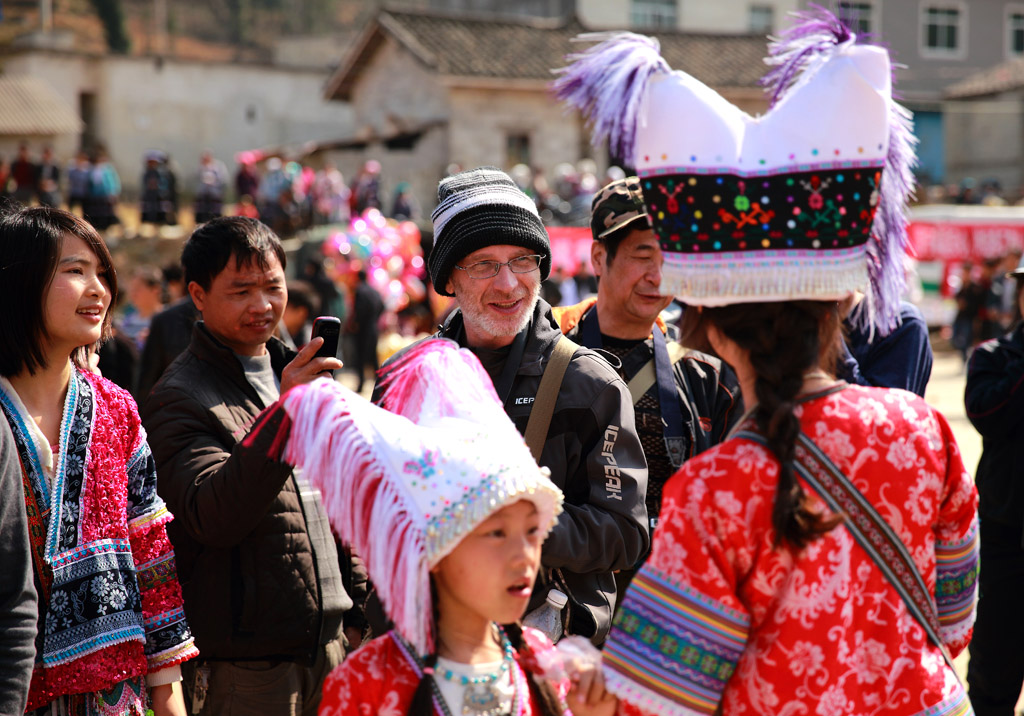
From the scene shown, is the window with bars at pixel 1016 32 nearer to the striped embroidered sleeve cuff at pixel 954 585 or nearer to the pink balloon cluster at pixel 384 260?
the pink balloon cluster at pixel 384 260

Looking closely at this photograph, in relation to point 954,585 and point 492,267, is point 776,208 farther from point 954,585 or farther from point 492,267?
point 492,267

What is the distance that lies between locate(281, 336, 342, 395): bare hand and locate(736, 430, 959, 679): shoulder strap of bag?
105 cm

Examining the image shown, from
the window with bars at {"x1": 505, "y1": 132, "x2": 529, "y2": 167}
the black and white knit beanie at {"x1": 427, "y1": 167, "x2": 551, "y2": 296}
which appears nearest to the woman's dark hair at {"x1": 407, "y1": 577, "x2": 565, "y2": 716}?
the black and white knit beanie at {"x1": 427, "y1": 167, "x2": 551, "y2": 296}

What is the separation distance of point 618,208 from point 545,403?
3.09 feet

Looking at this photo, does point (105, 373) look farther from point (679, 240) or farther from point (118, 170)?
point (118, 170)

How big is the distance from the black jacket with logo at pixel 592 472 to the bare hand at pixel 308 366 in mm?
475

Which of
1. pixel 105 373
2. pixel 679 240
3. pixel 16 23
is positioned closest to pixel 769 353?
pixel 679 240

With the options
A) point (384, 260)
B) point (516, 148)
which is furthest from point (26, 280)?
point (516, 148)

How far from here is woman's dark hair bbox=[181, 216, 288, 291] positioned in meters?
2.99

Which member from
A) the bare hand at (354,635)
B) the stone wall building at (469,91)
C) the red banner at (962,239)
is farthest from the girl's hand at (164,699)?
the stone wall building at (469,91)

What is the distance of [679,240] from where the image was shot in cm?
192

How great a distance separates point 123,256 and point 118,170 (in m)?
16.1

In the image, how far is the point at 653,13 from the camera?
118 ft

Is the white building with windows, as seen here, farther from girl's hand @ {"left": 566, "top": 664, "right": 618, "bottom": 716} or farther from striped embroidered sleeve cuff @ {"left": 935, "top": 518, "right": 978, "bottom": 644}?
girl's hand @ {"left": 566, "top": 664, "right": 618, "bottom": 716}
